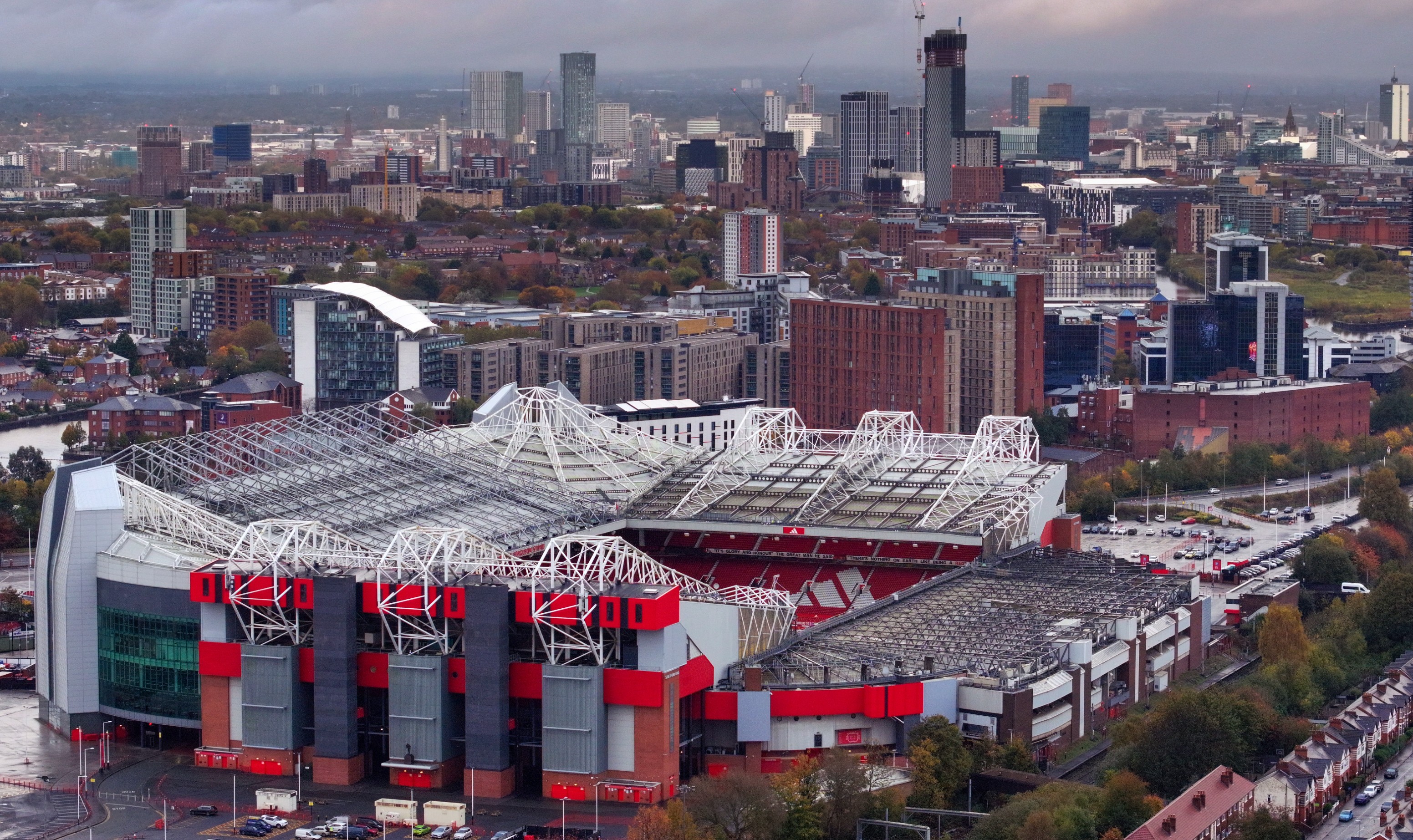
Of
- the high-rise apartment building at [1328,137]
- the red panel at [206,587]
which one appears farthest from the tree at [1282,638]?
the high-rise apartment building at [1328,137]

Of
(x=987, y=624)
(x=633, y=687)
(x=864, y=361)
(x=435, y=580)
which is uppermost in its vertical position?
(x=435, y=580)

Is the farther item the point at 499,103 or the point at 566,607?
the point at 499,103

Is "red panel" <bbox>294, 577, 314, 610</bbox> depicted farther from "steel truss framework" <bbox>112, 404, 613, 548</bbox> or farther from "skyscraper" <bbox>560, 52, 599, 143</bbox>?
"skyscraper" <bbox>560, 52, 599, 143</bbox>

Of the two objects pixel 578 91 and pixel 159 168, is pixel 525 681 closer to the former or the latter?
pixel 159 168

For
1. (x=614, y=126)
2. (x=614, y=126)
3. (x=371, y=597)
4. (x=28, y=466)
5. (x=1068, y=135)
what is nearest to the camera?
(x=371, y=597)

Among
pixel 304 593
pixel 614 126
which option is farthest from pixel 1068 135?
pixel 304 593

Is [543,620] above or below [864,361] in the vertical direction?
above

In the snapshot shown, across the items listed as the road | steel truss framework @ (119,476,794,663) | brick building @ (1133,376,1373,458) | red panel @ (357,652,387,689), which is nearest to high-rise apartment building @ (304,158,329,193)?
brick building @ (1133,376,1373,458)
